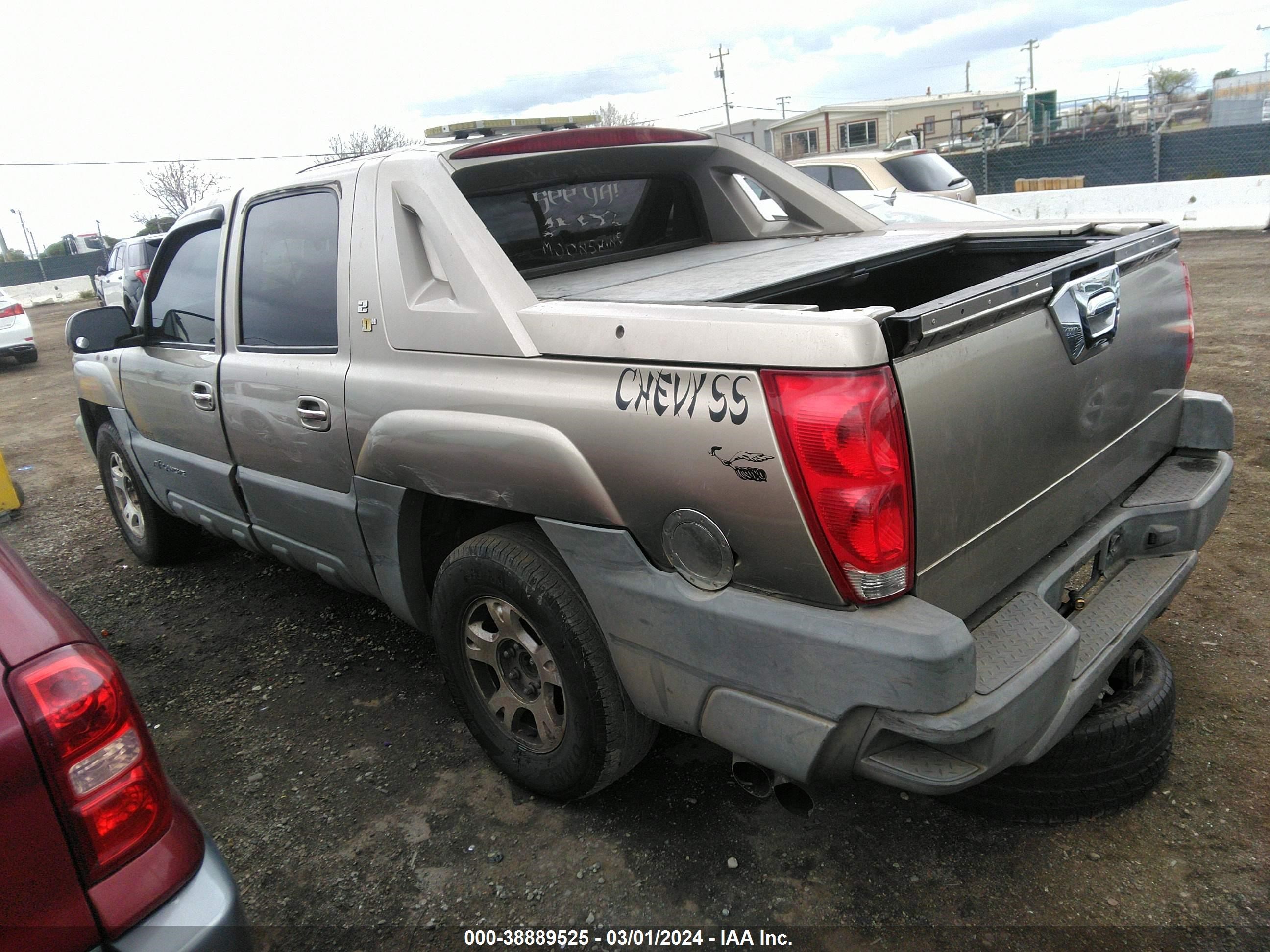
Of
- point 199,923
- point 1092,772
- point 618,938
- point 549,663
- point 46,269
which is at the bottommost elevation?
point 618,938

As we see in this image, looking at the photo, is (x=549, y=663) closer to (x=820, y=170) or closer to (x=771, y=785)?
(x=771, y=785)

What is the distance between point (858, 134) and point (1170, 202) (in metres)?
34.0

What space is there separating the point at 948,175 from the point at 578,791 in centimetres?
1103

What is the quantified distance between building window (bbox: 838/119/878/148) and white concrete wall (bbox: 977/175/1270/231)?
31.0 m

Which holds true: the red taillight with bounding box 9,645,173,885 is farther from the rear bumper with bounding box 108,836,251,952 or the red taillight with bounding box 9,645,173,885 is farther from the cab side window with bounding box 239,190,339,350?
the cab side window with bounding box 239,190,339,350

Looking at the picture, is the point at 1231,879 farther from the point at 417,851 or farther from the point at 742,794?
the point at 417,851

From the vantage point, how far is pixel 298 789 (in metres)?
2.95

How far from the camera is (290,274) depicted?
3.20 metres

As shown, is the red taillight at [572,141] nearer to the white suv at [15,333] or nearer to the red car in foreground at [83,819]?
the red car in foreground at [83,819]

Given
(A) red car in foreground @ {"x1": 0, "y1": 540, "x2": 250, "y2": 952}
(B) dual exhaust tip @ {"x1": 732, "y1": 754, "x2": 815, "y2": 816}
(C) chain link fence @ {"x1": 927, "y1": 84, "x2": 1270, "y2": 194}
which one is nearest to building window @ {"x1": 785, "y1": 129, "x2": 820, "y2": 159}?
(C) chain link fence @ {"x1": 927, "y1": 84, "x2": 1270, "y2": 194}

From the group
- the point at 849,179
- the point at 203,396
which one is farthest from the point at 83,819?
the point at 849,179

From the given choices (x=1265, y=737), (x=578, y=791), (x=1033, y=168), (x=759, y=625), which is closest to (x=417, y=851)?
(x=578, y=791)

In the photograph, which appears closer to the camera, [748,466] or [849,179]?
[748,466]

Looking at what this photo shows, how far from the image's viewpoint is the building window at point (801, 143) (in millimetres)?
48000
